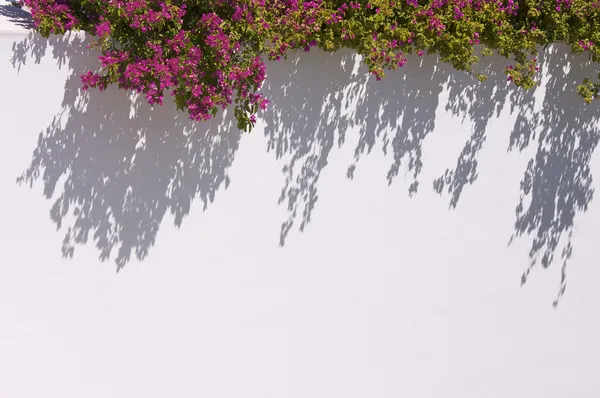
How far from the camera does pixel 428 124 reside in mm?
7680

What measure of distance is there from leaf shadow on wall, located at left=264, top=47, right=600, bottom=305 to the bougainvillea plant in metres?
0.22

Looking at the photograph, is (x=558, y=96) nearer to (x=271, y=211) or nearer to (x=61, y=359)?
(x=271, y=211)

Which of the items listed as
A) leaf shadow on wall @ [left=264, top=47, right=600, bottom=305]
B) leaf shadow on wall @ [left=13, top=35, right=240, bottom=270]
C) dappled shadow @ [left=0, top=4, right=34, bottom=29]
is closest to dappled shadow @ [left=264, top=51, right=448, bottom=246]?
leaf shadow on wall @ [left=264, top=47, right=600, bottom=305]

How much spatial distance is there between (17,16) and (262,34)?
1912 mm

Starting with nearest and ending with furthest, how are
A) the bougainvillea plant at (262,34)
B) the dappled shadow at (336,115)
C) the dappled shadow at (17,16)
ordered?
the bougainvillea plant at (262,34), the dappled shadow at (17,16), the dappled shadow at (336,115)

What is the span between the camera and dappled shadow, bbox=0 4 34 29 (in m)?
6.96

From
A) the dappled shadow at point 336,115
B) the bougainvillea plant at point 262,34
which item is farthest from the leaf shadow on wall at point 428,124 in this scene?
the bougainvillea plant at point 262,34

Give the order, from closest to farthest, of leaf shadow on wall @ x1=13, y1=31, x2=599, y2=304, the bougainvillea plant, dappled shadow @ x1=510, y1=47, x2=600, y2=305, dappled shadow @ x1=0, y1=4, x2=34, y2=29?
the bougainvillea plant → dappled shadow @ x1=0, y1=4, x2=34, y2=29 → leaf shadow on wall @ x1=13, y1=31, x2=599, y2=304 → dappled shadow @ x1=510, y1=47, x2=600, y2=305

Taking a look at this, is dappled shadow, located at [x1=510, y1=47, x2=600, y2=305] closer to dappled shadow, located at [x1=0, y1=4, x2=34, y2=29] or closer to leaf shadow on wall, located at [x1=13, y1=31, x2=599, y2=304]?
leaf shadow on wall, located at [x1=13, y1=31, x2=599, y2=304]

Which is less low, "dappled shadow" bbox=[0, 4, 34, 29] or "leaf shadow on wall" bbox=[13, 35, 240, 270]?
"dappled shadow" bbox=[0, 4, 34, 29]

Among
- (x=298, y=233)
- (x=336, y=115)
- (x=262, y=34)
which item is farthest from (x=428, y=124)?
(x=262, y=34)

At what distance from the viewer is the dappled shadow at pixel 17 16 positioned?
22.8 feet

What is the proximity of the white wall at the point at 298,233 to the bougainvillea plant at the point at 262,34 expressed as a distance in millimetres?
284

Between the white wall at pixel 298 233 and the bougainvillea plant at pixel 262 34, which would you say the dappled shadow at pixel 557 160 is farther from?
the bougainvillea plant at pixel 262 34
